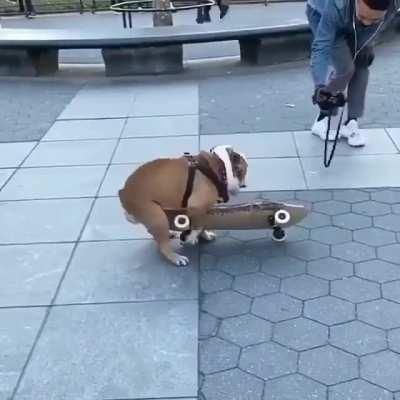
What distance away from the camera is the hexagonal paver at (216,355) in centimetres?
274

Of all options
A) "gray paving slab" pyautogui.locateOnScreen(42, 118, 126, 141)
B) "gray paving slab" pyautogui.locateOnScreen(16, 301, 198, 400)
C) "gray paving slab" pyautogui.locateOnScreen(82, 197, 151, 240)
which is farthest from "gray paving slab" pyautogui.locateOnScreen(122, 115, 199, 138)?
"gray paving slab" pyautogui.locateOnScreen(16, 301, 198, 400)

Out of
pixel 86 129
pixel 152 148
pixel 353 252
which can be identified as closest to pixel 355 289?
pixel 353 252

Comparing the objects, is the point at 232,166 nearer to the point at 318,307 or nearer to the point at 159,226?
the point at 159,226

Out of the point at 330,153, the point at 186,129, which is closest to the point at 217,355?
the point at 330,153

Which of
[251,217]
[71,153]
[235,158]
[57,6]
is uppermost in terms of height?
[235,158]

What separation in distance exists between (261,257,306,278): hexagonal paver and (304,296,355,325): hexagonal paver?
0.30 metres

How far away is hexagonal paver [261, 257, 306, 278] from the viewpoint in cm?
346

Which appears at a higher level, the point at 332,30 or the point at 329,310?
the point at 332,30

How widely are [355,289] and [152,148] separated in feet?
9.03

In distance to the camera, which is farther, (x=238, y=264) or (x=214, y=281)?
(x=238, y=264)

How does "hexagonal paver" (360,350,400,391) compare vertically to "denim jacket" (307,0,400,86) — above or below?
below

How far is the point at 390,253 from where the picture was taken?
11.8 feet

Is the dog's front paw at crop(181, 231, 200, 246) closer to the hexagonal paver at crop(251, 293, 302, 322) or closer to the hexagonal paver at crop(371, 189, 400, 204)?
the hexagonal paver at crop(251, 293, 302, 322)

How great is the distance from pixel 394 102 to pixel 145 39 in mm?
3330
